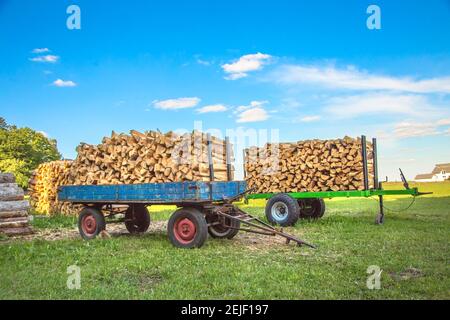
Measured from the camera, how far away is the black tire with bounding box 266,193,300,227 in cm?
1216

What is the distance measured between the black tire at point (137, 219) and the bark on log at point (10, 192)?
3827 mm

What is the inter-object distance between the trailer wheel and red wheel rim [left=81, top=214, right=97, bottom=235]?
262cm

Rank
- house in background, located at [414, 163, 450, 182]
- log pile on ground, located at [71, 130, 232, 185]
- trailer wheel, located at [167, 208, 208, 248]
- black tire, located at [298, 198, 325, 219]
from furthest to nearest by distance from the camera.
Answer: house in background, located at [414, 163, 450, 182], black tire, located at [298, 198, 325, 219], log pile on ground, located at [71, 130, 232, 185], trailer wheel, located at [167, 208, 208, 248]

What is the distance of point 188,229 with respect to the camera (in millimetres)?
8359

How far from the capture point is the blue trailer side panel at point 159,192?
327 inches

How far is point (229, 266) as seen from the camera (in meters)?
6.56

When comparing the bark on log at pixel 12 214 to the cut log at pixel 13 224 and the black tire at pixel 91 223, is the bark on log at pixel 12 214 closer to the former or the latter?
the cut log at pixel 13 224

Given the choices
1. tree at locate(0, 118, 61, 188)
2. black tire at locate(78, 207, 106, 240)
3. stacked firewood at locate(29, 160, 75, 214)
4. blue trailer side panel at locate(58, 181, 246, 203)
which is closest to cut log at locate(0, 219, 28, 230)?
blue trailer side panel at locate(58, 181, 246, 203)

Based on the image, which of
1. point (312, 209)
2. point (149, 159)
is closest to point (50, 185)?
point (149, 159)

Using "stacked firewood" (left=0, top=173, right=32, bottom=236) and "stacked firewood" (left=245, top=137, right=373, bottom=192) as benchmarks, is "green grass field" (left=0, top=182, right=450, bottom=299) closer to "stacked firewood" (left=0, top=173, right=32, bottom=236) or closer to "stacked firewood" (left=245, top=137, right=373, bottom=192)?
"stacked firewood" (left=0, top=173, right=32, bottom=236)

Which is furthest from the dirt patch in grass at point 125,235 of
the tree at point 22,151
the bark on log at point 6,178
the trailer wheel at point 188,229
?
the tree at point 22,151

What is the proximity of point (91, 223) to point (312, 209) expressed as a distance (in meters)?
7.39

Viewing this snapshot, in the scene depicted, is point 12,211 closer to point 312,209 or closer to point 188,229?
point 188,229
